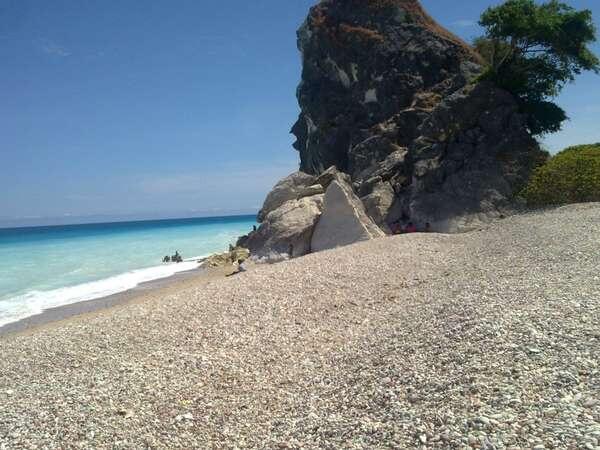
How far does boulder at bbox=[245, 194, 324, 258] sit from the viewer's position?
808 inches

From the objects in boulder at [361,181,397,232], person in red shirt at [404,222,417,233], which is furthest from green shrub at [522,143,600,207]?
boulder at [361,181,397,232]

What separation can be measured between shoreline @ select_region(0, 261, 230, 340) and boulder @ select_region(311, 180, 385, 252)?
5.82 m

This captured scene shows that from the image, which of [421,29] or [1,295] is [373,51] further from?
[1,295]

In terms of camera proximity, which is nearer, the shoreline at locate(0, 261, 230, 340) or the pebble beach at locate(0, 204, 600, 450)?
the pebble beach at locate(0, 204, 600, 450)

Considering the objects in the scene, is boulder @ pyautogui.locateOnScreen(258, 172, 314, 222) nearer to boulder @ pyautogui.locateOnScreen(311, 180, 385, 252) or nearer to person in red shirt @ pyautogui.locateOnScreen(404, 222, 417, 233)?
boulder @ pyautogui.locateOnScreen(311, 180, 385, 252)

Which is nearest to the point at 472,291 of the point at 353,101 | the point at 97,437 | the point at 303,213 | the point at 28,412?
the point at 97,437

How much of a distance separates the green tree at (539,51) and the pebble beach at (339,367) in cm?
1620

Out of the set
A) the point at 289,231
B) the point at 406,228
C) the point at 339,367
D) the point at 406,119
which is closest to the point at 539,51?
the point at 406,119

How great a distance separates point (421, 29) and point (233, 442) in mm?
37443

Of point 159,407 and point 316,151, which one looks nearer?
point 159,407

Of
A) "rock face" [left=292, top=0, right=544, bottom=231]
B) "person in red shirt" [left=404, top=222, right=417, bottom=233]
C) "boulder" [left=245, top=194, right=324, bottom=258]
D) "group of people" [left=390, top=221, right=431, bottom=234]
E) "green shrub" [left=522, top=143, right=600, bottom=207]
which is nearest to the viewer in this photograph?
"boulder" [left=245, top=194, right=324, bottom=258]

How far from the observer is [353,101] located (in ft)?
124

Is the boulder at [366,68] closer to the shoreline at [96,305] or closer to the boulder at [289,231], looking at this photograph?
the boulder at [289,231]

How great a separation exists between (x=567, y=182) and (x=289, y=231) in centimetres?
1364
